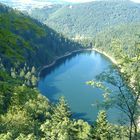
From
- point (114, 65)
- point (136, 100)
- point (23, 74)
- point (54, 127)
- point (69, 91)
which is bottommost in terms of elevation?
point (69, 91)

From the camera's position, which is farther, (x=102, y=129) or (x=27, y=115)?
(x=27, y=115)

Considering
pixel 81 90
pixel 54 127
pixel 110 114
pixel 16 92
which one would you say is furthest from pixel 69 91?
pixel 54 127

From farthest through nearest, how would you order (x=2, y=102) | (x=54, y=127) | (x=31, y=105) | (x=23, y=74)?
(x=23, y=74) → (x=31, y=105) → (x=2, y=102) → (x=54, y=127)

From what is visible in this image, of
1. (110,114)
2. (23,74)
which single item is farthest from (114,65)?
(23,74)

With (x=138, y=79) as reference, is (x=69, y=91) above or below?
below

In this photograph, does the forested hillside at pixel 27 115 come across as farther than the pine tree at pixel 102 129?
No

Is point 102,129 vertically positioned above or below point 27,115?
above

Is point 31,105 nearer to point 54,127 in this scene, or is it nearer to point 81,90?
point 54,127

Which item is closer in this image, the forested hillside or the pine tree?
the forested hillside

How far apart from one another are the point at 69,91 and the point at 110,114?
49.0 metres

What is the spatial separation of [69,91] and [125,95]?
16405cm

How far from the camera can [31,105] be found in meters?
90.1

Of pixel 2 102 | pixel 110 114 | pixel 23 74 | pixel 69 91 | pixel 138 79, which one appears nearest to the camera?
pixel 138 79

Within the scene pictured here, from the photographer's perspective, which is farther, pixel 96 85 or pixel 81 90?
pixel 81 90
